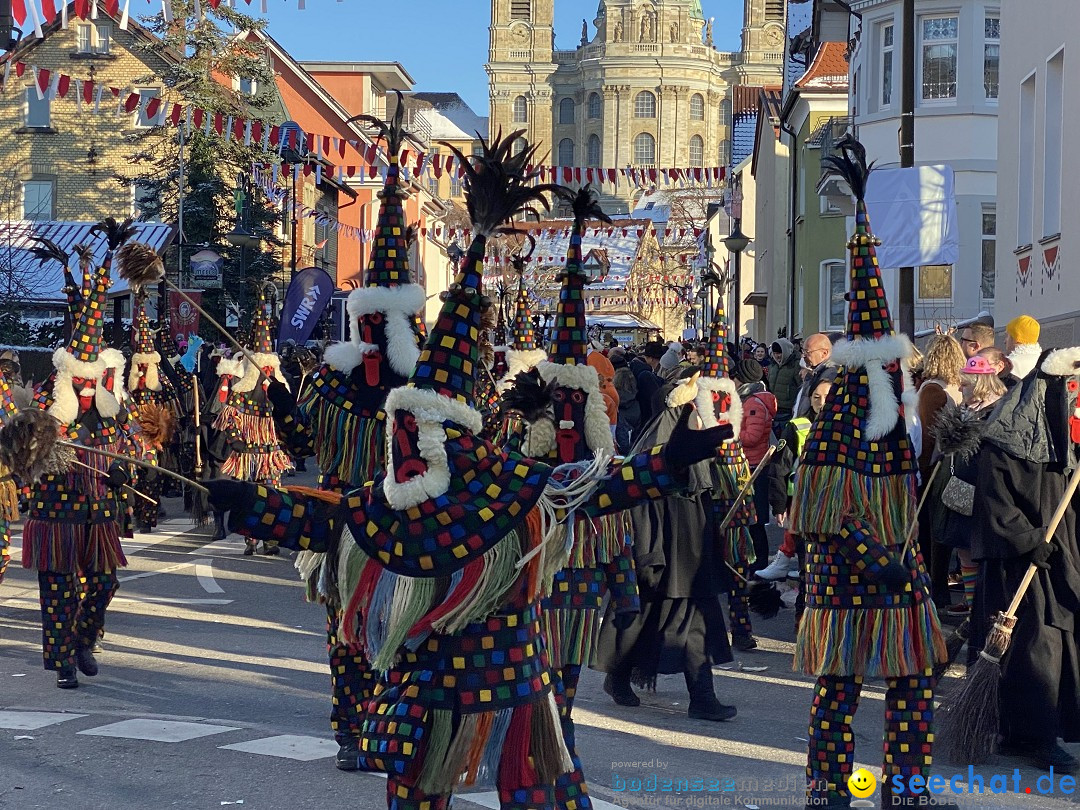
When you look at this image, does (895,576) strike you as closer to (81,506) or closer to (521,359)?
(81,506)

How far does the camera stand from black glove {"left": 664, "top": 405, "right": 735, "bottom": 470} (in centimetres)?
369

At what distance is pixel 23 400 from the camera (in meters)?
13.2

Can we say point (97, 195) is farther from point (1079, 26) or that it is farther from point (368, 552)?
point (368, 552)

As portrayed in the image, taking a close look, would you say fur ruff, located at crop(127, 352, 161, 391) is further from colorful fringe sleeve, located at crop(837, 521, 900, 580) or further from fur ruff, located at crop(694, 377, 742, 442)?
colorful fringe sleeve, located at crop(837, 521, 900, 580)

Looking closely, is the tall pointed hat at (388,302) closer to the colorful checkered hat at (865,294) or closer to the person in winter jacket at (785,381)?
the colorful checkered hat at (865,294)

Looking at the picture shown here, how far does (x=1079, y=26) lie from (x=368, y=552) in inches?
456

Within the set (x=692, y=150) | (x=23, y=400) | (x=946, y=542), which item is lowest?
(x=946, y=542)

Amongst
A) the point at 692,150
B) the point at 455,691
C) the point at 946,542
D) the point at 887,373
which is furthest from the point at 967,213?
the point at 692,150

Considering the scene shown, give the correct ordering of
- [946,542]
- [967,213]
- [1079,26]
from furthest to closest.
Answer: [967,213], [1079,26], [946,542]

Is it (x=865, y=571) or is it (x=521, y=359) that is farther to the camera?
(x=521, y=359)

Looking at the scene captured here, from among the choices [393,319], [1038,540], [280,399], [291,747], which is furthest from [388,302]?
[1038,540]

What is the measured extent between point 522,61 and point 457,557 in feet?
482

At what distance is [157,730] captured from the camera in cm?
670

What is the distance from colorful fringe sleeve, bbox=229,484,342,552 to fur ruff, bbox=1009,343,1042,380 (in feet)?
13.5
